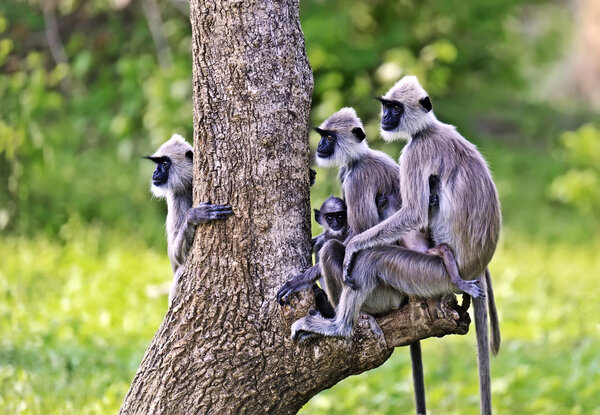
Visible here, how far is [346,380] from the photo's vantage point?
6.23m

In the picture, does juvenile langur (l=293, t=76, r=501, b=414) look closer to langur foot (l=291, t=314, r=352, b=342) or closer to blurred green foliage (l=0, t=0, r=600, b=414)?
langur foot (l=291, t=314, r=352, b=342)

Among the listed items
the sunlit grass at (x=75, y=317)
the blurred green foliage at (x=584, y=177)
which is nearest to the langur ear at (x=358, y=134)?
the sunlit grass at (x=75, y=317)

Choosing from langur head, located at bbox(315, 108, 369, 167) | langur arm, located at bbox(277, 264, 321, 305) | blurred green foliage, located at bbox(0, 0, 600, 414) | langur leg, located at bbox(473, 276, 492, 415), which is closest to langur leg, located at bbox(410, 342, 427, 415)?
langur leg, located at bbox(473, 276, 492, 415)

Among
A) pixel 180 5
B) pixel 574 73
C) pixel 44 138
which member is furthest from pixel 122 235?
pixel 574 73

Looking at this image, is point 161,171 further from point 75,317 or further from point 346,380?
point 75,317

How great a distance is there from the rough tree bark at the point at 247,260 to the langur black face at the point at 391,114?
0.48 m

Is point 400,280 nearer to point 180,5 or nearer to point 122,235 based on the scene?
point 122,235

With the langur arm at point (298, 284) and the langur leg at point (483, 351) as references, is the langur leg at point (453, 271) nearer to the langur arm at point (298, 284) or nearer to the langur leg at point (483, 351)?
the langur leg at point (483, 351)

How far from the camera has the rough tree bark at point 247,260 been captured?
354 centimetres

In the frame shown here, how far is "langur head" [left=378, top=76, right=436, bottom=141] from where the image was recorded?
3.81 metres

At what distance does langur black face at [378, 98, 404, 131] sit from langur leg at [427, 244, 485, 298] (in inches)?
24.0

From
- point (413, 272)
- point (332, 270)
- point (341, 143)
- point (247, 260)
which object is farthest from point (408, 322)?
point (341, 143)

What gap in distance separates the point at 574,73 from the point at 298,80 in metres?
19.0

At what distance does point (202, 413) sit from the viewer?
357cm
